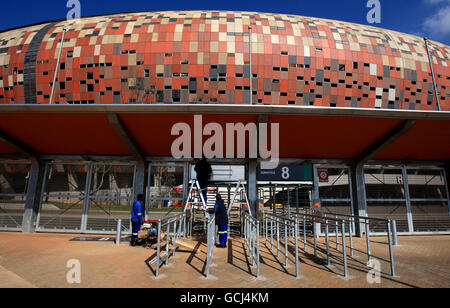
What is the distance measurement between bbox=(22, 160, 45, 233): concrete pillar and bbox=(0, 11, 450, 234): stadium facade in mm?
42

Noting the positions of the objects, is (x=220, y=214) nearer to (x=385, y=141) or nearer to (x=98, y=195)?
(x=98, y=195)

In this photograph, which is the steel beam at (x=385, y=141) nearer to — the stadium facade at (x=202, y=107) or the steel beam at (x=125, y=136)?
the stadium facade at (x=202, y=107)

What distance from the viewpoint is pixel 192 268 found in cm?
522

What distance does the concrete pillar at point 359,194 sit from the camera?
10007 millimetres

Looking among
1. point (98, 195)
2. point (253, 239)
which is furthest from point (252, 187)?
point (98, 195)

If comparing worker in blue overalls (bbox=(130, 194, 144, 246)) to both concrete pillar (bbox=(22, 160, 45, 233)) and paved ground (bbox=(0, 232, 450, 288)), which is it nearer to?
paved ground (bbox=(0, 232, 450, 288))

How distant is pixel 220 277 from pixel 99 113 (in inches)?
236

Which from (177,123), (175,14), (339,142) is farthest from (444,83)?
(177,123)

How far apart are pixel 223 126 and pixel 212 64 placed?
47.7 feet

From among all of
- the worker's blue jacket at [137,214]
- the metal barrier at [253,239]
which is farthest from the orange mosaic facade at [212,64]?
the metal barrier at [253,239]

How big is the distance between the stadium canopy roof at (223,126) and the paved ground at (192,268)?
3.63 m

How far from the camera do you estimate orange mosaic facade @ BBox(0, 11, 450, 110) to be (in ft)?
69.8

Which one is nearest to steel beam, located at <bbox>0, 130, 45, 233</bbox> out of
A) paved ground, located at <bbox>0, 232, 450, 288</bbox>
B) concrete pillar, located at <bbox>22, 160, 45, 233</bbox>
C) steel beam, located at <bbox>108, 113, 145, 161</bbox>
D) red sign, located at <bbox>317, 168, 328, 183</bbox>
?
concrete pillar, located at <bbox>22, 160, 45, 233</bbox>
